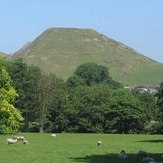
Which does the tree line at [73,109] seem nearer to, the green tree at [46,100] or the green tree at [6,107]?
the green tree at [46,100]

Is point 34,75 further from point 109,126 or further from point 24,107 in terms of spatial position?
point 109,126

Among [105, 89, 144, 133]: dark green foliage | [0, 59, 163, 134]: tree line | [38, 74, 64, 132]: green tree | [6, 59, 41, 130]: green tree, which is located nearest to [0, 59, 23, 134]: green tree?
[0, 59, 163, 134]: tree line

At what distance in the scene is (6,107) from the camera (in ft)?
208

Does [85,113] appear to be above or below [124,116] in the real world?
above

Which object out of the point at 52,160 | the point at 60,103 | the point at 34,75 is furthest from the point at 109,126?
the point at 52,160

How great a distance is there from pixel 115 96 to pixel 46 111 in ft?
47.0

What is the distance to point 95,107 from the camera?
102 meters

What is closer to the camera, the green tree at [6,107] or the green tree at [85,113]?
the green tree at [6,107]

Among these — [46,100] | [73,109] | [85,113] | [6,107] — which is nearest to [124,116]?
A: [85,113]

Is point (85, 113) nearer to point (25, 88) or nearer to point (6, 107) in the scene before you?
point (25, 88)

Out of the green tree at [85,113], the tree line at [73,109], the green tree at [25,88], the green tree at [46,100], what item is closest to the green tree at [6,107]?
the tree line at [73,109]

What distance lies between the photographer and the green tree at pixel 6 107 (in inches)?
2498

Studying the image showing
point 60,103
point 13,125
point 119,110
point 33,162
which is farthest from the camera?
point 60,103

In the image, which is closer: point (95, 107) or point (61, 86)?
point (95, 107)
